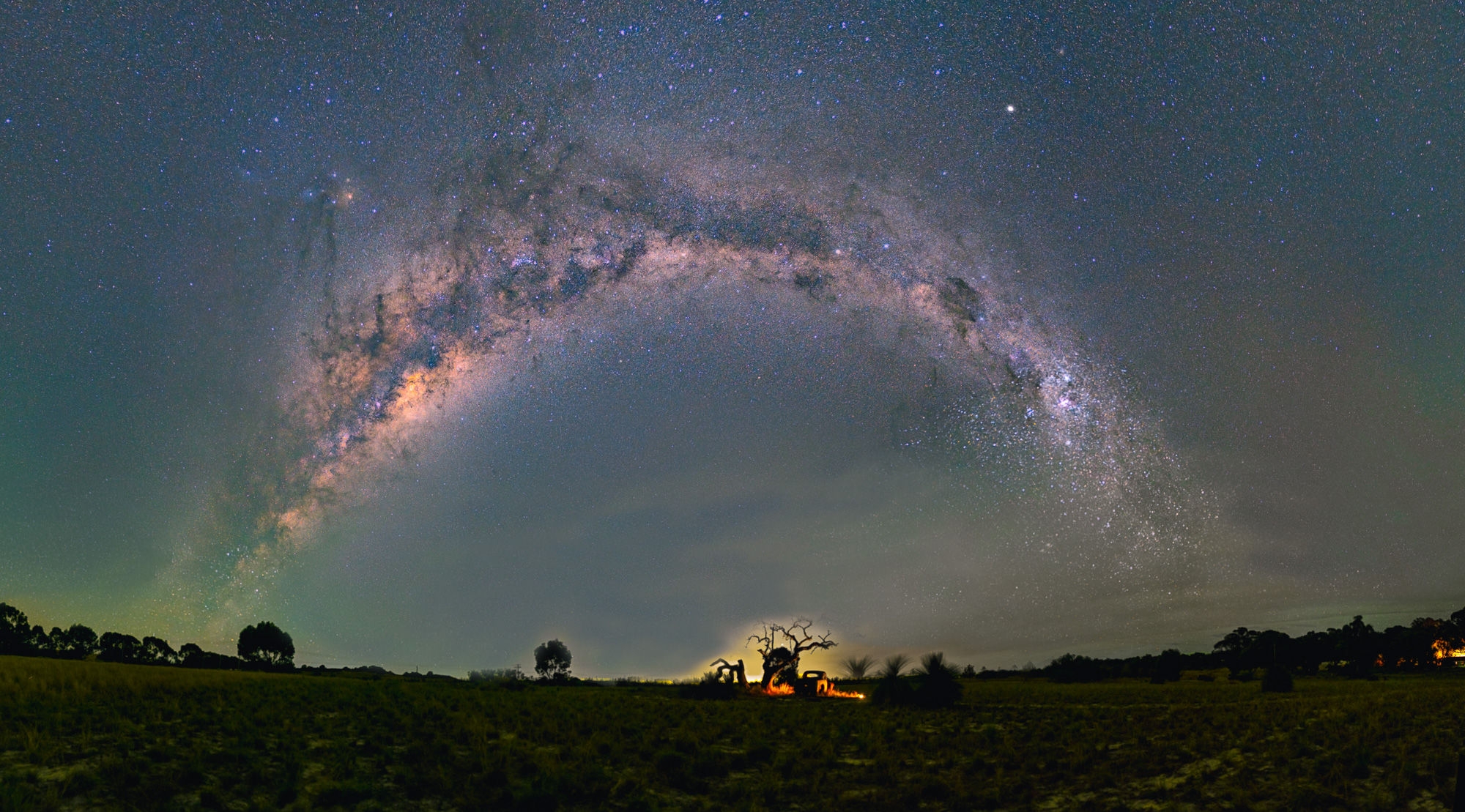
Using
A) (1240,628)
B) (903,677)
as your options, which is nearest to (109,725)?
(903,677)

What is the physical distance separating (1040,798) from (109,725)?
760 inches

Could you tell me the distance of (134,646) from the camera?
9594 centimetres

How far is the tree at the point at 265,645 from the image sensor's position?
104688 millimetres

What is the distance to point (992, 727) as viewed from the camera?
23.9m

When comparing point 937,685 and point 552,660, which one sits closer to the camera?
point 937,685

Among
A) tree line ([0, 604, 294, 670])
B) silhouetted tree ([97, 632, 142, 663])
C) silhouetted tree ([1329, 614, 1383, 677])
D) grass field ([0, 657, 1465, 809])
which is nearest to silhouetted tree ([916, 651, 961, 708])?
grass field ([0, 657, 1465, 809])

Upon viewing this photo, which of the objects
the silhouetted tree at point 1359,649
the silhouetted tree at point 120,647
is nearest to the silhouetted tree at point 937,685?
the silhouetted tree at point 1359,649

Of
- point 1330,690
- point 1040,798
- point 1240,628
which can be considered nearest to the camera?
point 1040,798

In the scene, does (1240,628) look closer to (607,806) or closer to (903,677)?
(903,677)

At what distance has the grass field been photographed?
12.1 m

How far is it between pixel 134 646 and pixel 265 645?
15026 mm

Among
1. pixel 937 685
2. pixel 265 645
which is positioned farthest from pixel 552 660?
pixel 937 685

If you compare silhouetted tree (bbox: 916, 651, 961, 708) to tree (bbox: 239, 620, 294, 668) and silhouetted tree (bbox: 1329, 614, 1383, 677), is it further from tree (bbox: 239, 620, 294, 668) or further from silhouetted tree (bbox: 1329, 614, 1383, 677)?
tree (bbox: 239, 620, 294, 668)

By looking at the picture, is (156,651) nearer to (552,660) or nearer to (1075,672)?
(552,660)
